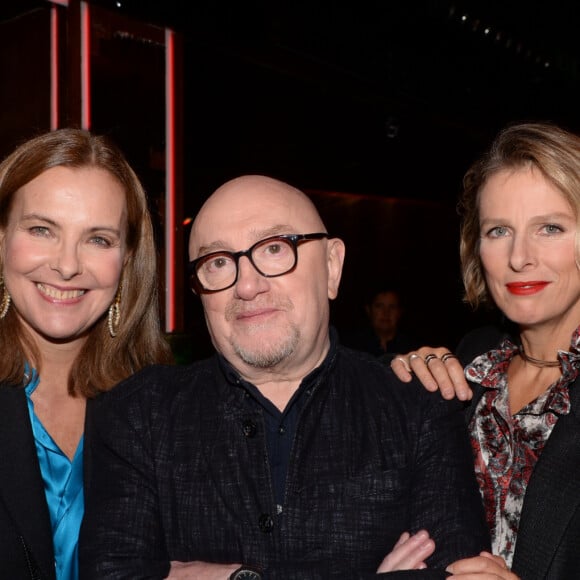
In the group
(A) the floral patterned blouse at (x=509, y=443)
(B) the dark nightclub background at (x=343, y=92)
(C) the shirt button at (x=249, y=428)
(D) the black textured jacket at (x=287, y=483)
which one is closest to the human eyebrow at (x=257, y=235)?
(D) the black textured jacket at (x=287, y=483)

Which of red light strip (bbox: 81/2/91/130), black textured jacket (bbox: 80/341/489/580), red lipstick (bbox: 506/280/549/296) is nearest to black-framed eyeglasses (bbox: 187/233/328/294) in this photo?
black textured jacket (bbox: 80/341/489/580)

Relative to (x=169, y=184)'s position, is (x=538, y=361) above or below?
below

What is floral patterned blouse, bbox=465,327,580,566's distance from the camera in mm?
1973

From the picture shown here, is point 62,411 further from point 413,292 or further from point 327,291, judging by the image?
point 413,292

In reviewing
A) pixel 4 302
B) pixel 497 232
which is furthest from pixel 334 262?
pixel 4 302

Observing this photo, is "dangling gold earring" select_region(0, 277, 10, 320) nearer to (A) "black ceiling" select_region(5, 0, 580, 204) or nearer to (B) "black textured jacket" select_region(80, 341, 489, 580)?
(B) "black textured jacket" select_region(80, 341, 489, 580)

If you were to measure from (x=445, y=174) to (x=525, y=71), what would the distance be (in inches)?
116

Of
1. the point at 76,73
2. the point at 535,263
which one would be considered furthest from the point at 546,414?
the point at 76,73

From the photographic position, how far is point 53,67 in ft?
13.4

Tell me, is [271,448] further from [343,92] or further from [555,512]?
[343,92]

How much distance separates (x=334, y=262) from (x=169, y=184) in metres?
2.61

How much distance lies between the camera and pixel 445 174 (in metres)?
8.94

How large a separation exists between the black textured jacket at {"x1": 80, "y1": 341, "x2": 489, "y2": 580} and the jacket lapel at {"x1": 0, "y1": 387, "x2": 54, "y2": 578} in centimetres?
16

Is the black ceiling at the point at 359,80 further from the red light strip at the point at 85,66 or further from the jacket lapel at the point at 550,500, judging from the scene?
the jacket lapel at the point at 550,500
